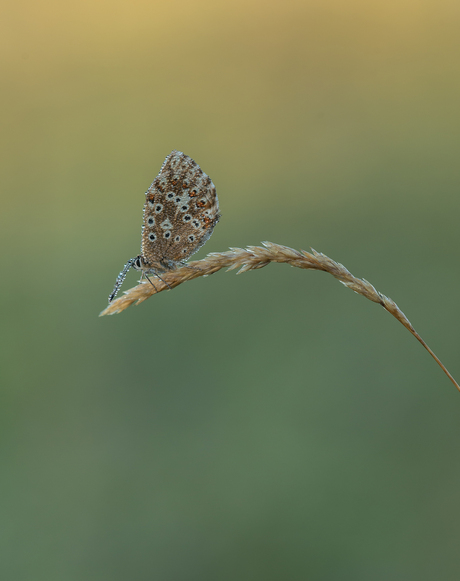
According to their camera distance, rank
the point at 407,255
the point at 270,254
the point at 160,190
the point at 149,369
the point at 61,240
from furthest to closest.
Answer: the point at 61,240 → the point at 407,255 → the point at 149,369 → the point at 160,190 → the point at 270,254

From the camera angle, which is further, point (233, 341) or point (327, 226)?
point (327, 226)

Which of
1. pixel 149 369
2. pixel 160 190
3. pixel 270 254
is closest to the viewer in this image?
pixel 270 254

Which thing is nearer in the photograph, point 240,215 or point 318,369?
point 318,369

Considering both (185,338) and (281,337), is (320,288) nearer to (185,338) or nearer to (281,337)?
(281,337)

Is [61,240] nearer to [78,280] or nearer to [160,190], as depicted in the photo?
[78,280]

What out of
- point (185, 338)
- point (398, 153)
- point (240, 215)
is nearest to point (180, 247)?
point (185, 338)

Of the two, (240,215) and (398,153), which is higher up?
(398,153)

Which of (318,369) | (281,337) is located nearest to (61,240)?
(281,337)

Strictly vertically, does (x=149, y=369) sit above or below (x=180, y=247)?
below

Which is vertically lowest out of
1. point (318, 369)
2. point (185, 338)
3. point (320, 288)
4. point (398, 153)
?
point (318, 369)
